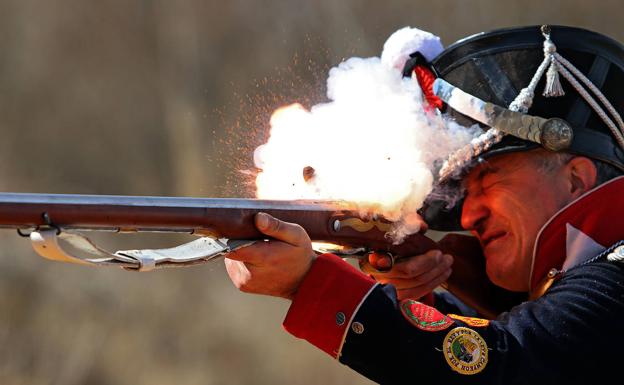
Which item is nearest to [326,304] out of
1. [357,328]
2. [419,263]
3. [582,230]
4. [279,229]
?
[357,328]

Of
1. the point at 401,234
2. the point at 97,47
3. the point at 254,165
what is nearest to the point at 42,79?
the point at 97,47

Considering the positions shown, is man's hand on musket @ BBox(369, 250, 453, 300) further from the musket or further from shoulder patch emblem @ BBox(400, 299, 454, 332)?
shoulder patch emblem @ BBox(400, 299, 454, 332)

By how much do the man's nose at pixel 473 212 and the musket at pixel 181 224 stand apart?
0.16 metres

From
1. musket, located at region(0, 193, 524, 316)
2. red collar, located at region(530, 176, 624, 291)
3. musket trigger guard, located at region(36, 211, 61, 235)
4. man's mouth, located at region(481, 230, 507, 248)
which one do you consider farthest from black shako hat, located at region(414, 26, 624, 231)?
musket trigger guard, located at region(36, 211, 61, 235)

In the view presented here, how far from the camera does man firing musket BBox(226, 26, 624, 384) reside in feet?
7.71

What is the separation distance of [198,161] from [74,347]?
128cm

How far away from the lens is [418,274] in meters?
3.05

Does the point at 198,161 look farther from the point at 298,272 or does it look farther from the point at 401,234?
the point at 298,272

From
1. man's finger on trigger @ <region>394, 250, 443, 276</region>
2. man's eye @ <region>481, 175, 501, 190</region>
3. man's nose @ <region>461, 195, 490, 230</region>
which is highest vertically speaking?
man's eye @ <region>481, 175, 501, 190</region>

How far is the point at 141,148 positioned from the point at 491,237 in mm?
2809

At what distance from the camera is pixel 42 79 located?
4.82 meters

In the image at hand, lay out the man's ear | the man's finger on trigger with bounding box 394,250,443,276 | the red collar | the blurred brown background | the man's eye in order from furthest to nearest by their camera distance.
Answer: the blurred brown background → the man's finger on trigger with bounding box 394,250,443,276 → the man's eye → the man's ear → the red collar

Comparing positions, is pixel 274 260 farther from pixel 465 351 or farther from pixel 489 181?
pixel 489 181

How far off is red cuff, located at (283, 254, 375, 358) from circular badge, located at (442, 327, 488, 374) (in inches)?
10.2
